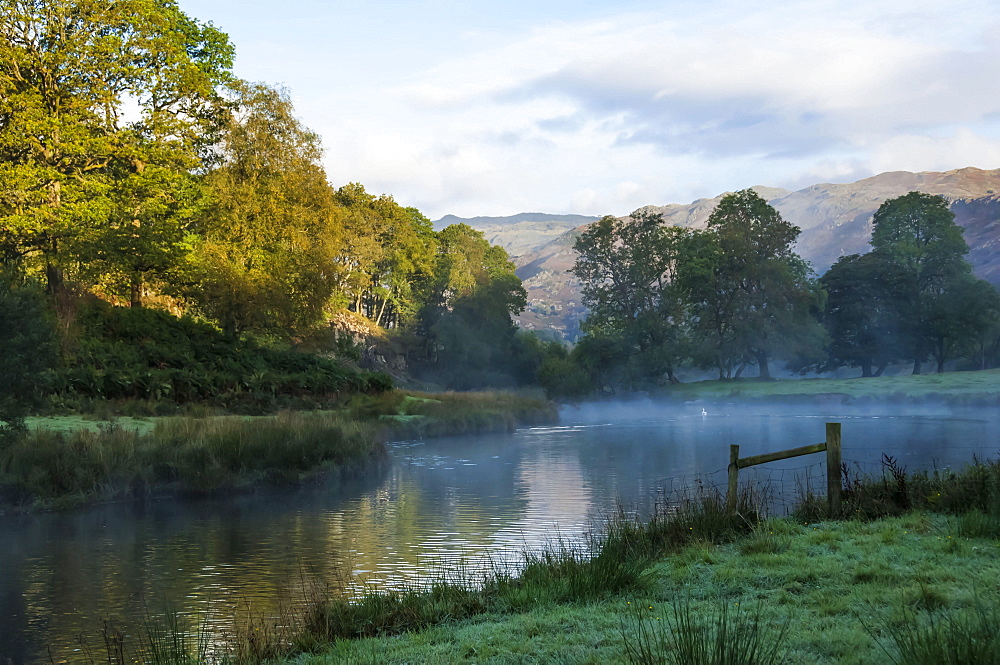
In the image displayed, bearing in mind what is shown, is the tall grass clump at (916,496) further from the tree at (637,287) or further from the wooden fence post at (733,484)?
the tree at (637,287)

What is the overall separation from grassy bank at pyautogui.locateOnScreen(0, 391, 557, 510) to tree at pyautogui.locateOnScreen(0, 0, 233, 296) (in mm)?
11604

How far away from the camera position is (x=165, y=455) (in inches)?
793

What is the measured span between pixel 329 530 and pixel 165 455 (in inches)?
241

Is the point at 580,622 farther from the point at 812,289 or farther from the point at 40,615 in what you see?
the point at 812,289

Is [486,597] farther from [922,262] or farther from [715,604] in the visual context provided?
[922,262]

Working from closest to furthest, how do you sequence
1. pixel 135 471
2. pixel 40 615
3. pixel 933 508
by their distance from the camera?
pixel 40 615
pixel 933 508
pixel 135 471

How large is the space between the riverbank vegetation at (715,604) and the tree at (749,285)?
5858cm

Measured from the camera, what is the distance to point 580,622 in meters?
7.37

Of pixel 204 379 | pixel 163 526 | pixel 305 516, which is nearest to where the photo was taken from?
pixel 163 526

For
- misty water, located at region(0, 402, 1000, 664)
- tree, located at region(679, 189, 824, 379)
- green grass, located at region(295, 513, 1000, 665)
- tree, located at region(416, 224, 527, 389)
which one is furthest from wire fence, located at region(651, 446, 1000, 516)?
tree, located at region(416, 224, 527, 389)

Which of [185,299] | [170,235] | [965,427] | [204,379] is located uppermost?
[170,235]

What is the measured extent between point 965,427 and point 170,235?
35001 millimetres

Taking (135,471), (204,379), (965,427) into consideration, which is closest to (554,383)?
(965,427)

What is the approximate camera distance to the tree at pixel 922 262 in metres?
67.6
